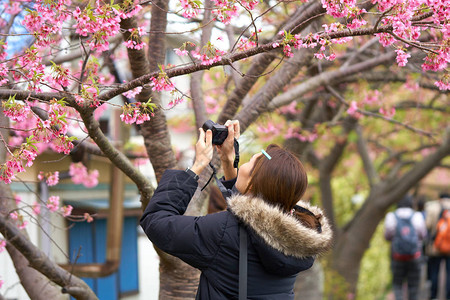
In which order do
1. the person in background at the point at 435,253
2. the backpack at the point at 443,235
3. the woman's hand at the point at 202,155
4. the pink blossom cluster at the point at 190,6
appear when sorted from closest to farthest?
the woman's hand at the point at 202,155
the pink blossom cluster at the point at 190,6
the backpack at the point at 443,235
the person in background at the point at 435,253

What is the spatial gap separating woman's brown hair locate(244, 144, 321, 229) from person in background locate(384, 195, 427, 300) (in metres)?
5.28

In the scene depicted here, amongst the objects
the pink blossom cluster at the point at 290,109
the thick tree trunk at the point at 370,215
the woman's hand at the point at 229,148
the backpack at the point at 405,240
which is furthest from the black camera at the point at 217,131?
the backpack at the point at 405,240

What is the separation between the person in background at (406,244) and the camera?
677 centimetres

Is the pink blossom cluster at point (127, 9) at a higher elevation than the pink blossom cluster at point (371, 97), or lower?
lower

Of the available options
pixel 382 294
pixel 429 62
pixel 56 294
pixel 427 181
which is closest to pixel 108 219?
pixel 56 294

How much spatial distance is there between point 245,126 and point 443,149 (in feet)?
11.9

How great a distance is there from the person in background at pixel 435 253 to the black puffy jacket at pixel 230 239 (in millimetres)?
5990

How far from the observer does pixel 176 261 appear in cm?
308

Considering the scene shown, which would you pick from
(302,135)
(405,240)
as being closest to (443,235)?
(405,240)

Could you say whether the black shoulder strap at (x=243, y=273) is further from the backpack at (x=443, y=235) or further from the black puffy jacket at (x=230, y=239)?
the backpack at (x=443, y=235)

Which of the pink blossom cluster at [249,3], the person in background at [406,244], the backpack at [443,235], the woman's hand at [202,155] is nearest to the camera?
the woman's hand at [202,155]

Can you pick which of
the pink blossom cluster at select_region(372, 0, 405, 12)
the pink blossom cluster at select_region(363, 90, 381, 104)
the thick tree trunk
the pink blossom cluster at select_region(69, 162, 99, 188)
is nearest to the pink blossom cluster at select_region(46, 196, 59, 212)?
the pink blossom cluster at select_region(69, 162, 99, 188)

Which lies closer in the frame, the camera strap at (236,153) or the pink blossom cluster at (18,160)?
the pink blossom cluster at (18,160)

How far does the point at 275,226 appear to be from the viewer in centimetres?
189
